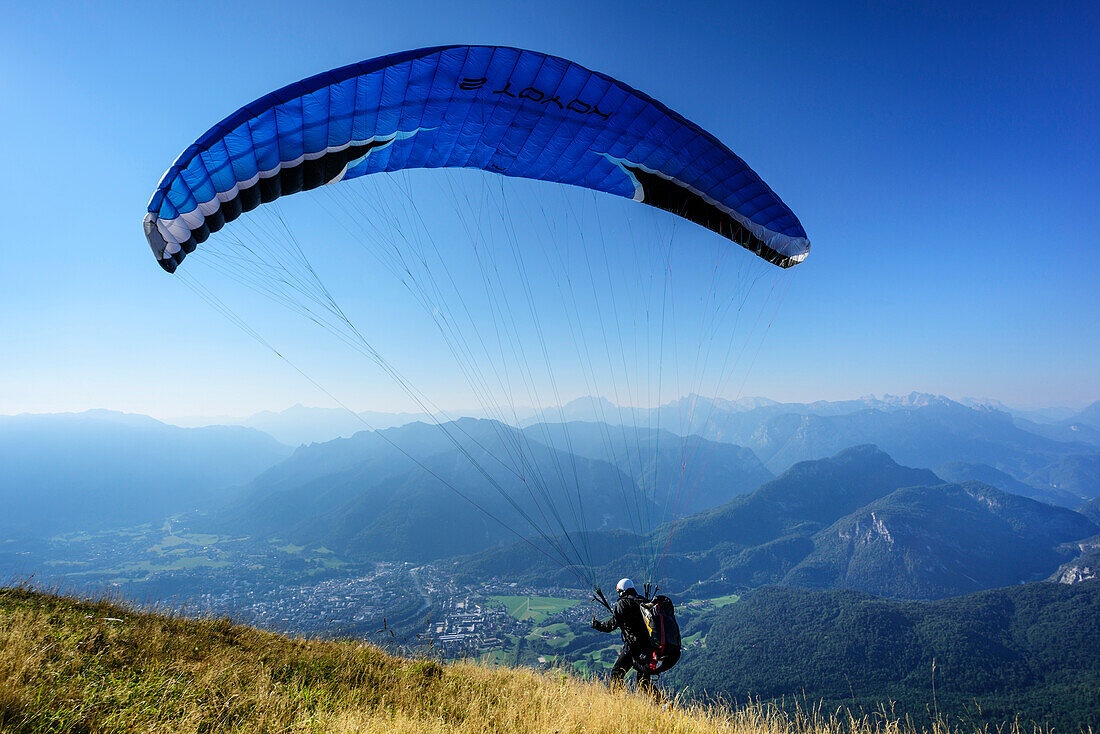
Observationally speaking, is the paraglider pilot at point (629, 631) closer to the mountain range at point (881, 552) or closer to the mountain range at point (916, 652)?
the mountain range at point (916, 652)

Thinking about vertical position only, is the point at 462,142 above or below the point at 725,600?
above

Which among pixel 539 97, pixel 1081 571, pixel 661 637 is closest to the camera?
pixel 661 637

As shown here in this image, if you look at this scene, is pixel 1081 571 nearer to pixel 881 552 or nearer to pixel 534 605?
pixel 881 552

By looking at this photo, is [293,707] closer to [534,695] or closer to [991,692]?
[534,695]

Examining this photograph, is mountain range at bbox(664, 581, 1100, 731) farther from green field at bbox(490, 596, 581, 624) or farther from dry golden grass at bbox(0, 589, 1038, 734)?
dry golden grass at bbox(0, 589, 1038, 734)

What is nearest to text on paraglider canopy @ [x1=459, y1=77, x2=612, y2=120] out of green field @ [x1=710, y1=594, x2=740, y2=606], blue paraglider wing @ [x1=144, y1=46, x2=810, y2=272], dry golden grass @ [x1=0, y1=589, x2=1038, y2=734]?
blue paraglider wing @ [x1=144, y1=46, x2=810, y2=272]

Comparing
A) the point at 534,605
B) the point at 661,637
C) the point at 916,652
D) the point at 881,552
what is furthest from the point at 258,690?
the point at 881,552
